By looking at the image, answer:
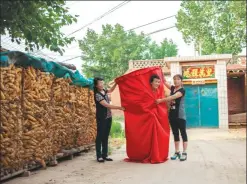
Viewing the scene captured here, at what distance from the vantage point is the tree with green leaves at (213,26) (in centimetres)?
2180

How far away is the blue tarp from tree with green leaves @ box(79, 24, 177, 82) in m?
→ 23.6

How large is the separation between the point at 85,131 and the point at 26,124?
2969 millimetres

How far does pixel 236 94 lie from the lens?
76.1 feet

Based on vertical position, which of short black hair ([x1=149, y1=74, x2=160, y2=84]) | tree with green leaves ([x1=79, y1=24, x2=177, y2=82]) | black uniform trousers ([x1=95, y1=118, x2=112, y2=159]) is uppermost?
tree with green leaves ([x1=79, y1=24, x2=177, y2=82])

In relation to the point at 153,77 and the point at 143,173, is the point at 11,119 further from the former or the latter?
the point at 153,77

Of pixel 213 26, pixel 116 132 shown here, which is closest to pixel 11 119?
pixel 116 132

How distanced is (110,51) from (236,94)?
13.0 m

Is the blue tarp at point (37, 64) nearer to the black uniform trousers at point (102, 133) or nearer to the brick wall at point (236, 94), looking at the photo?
the black uniform trousers at point (102, 133)

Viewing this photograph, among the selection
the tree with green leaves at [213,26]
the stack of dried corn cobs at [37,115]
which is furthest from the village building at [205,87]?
the stack of dried corn cobs at [37,115]

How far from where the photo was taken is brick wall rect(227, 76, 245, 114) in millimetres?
23047

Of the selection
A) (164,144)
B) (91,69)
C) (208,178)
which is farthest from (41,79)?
(91,69)

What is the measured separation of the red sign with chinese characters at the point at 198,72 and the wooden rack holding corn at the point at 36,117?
11.4 meters

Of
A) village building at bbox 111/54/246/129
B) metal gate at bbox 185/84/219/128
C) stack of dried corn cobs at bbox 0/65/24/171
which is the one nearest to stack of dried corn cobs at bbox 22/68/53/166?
stack of dried corn cobs at bbox 0/65/24/171

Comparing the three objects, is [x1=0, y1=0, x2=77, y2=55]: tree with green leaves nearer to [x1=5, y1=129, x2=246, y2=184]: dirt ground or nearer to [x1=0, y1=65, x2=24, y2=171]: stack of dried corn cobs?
[x1=0, y1=65, x2=24, y2=171]: stack of dried corn cobs
